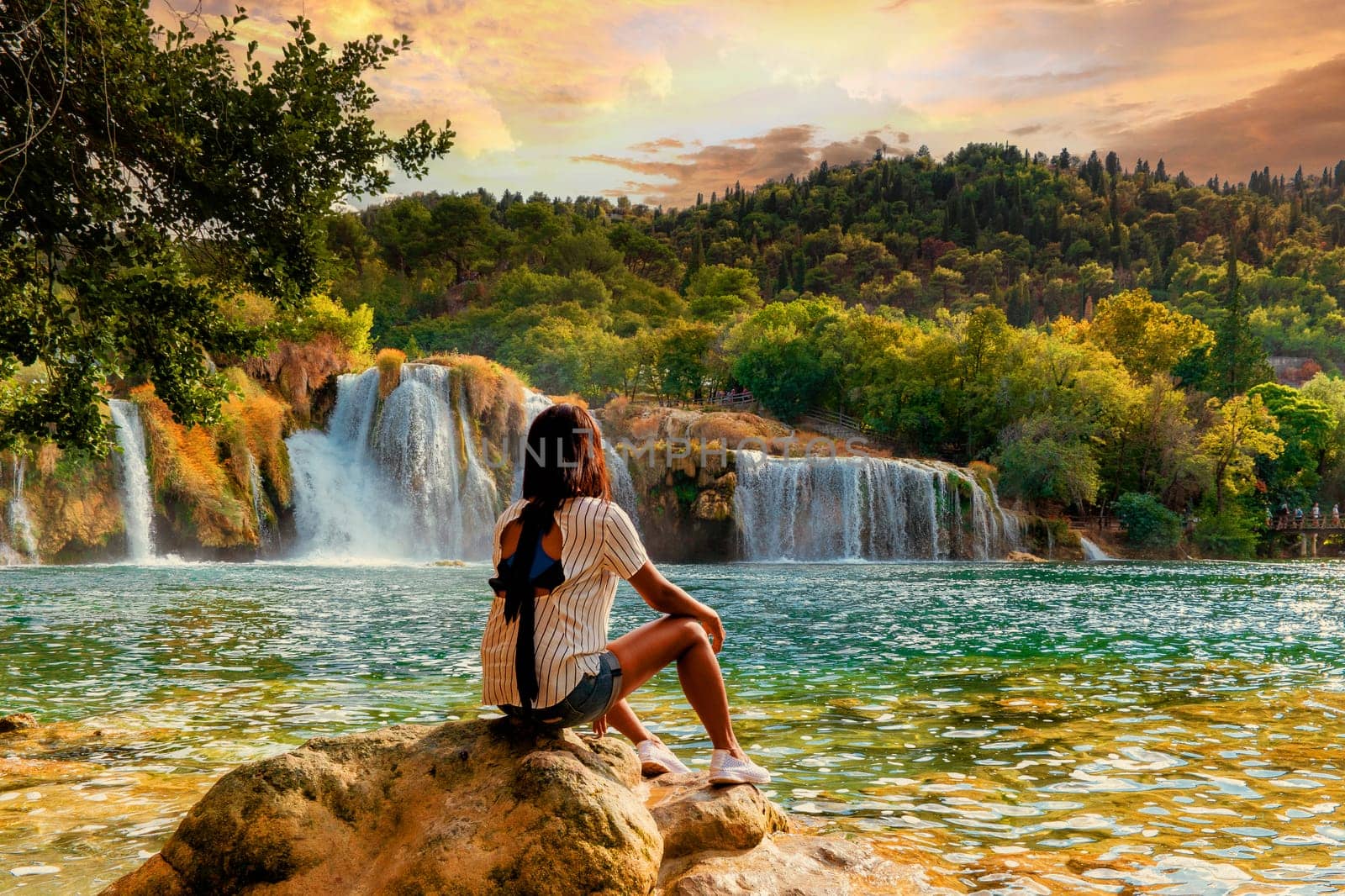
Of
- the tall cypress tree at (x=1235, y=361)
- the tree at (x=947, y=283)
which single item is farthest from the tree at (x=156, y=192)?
the tree at (x=947, y=283)

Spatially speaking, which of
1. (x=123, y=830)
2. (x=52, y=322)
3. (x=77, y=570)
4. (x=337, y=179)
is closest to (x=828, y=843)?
(x=123, y=830)

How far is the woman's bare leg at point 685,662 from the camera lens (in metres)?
4.45

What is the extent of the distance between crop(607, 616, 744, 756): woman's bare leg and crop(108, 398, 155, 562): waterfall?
3166 centimetres

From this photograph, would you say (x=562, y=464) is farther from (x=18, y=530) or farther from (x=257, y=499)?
(x=257, y=499)

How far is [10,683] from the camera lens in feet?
34.9

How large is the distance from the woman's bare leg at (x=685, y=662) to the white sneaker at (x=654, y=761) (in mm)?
628

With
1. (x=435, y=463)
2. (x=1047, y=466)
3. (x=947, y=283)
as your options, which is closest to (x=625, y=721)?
(x=435, y=463)

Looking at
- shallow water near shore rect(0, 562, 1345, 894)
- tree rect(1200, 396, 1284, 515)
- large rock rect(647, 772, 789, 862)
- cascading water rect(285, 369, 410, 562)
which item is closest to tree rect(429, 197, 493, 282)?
cascading water rect(285, 369, 410, 562)

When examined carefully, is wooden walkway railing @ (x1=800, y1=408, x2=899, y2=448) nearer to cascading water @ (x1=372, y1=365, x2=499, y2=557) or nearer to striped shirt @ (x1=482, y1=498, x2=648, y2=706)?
cascading water @ (x1=372, y1=365, x2=499, y2=557)

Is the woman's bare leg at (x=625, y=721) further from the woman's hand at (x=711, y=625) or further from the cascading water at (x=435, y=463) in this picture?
the cascading water at (x=435, y=463)

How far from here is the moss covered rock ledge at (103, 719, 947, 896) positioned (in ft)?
12.0

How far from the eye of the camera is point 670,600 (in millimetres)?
4418

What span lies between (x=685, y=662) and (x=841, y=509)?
3718cm

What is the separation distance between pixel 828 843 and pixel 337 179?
26.8 ft
